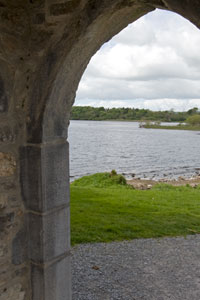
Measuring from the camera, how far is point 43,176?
2742mm

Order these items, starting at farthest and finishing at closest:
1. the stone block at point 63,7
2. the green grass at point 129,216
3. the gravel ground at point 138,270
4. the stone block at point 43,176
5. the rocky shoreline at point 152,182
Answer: the rocky shoreline at point 152,182
the green grass at point 129,216
the gravel ground at point 138,270
the stone block at point 43,176
the stone block at point 63,7

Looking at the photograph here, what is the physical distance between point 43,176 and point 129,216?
5352 millimetres

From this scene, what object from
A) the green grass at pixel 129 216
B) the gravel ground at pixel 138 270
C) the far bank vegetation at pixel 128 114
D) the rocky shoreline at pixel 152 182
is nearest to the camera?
the gravel ground at pixel 138 270

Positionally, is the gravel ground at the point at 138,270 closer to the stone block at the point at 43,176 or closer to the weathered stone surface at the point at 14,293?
the weathered stone surface at the point at 14,293

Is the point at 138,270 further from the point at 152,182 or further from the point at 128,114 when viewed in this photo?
the point at 128,114

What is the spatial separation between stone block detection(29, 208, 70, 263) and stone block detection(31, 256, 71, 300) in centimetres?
9

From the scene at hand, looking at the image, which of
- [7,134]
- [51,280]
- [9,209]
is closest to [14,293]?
[51,280]

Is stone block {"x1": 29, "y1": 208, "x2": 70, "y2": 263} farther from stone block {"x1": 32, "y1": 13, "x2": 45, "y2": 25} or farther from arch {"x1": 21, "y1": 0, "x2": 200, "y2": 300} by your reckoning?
stone block {"x1": 32, "y1": 13, "x2": 45, "y2": 25}

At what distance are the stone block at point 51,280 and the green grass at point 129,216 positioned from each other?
2.93m

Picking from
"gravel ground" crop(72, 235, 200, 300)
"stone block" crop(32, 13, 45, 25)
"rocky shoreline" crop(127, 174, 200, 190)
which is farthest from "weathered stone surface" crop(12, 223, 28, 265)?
"rocky shoreline" crop(127, 174, 200, 190)

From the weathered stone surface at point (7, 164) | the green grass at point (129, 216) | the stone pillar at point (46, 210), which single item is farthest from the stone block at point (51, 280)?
the green grass at point (129, 216)

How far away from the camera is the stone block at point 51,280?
2.82m

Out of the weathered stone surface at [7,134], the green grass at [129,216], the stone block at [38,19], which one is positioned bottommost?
the green grass at [129,216]

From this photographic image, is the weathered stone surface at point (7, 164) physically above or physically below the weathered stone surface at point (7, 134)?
below
